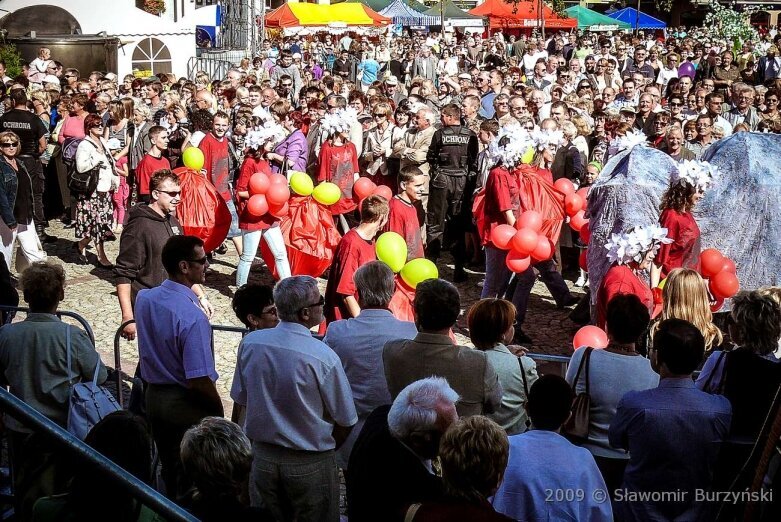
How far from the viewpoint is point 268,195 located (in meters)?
9.23

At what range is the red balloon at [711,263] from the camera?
293 inches

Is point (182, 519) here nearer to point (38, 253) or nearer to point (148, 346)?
point (148, 346)

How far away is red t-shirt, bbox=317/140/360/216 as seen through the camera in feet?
34.7

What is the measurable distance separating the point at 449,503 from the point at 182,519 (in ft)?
2.73

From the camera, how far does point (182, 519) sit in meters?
2.89

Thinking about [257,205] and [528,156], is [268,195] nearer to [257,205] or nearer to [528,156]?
[257,205]

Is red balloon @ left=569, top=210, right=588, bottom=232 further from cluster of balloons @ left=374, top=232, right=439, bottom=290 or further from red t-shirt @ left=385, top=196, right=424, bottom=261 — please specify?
cluster of balloons @ left=374, top=232, right=439, bottom=290

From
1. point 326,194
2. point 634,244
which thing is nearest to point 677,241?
point 634,244

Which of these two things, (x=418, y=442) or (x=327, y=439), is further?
(x=327, y=439)

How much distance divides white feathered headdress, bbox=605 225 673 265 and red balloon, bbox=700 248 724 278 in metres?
1.03

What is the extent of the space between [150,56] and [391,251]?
23.7 metres

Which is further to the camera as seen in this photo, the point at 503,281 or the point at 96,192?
the point at 96,192

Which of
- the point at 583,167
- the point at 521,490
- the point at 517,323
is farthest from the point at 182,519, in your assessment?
the point at 583,167

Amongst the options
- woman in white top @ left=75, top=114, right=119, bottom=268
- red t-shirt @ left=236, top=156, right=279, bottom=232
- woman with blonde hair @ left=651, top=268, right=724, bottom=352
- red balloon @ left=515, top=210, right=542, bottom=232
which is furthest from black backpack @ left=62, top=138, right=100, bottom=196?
woman with blonde hair @ left=651, top=268, right=724, bottom=352
